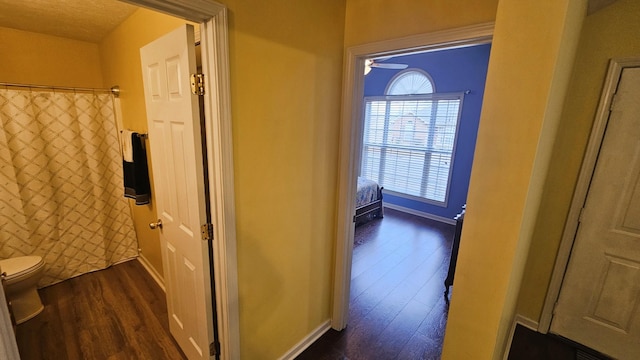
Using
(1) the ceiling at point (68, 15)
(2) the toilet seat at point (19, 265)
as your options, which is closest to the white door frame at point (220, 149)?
(1) the ceiling at point (68, 15)

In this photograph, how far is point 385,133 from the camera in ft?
17.7

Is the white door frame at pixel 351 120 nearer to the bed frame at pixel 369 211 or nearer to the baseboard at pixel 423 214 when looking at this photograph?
the bed frame at pixel 369 211

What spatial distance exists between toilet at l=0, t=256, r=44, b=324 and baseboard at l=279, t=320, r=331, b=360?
2.22 m

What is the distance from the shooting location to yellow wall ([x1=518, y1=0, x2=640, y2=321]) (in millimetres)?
1679

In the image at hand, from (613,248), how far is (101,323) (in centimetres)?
400

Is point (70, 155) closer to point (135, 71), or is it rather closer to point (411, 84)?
point (135, 71)

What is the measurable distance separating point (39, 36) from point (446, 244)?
5484mm

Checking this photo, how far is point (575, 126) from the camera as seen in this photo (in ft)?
6.23

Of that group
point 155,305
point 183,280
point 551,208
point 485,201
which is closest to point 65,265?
point 155,305

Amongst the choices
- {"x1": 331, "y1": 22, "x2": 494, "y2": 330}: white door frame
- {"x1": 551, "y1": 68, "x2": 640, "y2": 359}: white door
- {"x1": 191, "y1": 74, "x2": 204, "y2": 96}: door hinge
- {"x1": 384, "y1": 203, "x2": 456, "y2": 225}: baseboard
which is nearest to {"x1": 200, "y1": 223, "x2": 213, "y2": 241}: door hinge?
{"x1": 191, "y1": 74, "x2": 204, "y2": 96}: door hinge

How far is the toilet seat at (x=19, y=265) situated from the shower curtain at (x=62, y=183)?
Answer: 0.31 meters

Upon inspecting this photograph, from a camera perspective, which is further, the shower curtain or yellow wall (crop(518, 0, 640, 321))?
the shower curtain

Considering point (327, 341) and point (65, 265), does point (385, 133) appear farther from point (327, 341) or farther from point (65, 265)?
point (65, 265)

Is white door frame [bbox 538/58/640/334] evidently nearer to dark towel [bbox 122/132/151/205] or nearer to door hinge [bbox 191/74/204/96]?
door hinge [bbox 191/74/204/96]
